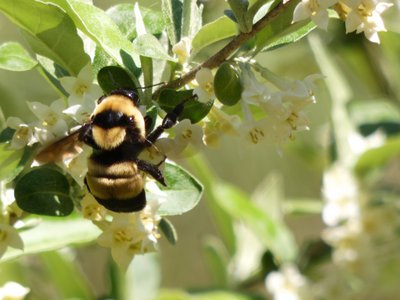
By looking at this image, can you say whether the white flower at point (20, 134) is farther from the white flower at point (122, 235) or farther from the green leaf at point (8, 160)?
the white flower at point (122, 235)

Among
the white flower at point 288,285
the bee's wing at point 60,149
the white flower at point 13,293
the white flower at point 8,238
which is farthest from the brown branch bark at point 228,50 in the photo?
the white flower at point 288,285

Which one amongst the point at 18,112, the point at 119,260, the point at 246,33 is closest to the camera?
the point at 246,33

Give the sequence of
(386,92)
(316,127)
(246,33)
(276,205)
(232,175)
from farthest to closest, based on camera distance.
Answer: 1. (232,175)
2. (316,127)
3. (386,92)
4. (276,205)
5. (246,33)

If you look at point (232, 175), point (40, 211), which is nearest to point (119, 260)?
point (40, 211)

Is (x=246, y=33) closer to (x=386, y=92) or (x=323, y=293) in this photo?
(x=323, y=293)

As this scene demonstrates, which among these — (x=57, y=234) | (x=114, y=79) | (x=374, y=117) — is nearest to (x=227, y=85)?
(x=114, y=79)
